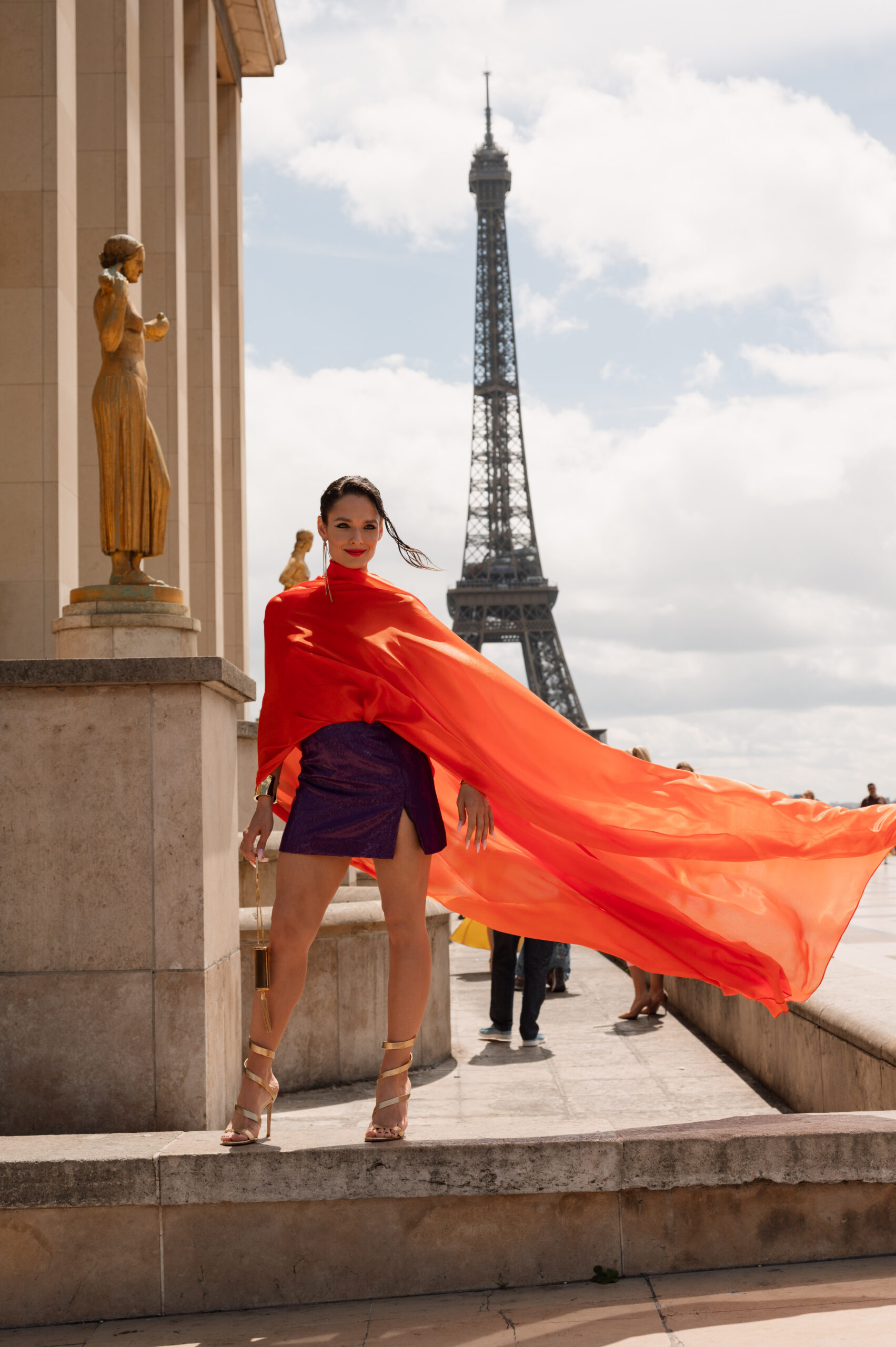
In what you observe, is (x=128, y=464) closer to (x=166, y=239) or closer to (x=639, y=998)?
(x=639, y=998)

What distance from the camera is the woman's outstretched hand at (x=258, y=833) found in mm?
3660

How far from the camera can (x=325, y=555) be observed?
3729mm

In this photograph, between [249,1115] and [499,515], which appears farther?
[499,515]

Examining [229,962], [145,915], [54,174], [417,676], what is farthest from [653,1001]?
[54,174]

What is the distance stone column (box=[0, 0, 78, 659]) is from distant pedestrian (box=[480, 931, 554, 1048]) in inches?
218

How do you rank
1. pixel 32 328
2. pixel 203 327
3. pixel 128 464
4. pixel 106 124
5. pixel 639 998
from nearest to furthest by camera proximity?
pixel 639 998 < pixel 128 464 < pixel 32 328 < pixel 106 124 < pixel 203 327

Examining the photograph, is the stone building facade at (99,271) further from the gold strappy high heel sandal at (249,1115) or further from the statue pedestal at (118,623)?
the gold strappy high heel sandal at (249,1115)

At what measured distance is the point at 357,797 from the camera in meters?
3.57

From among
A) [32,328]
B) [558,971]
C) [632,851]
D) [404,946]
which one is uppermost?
[32,328]

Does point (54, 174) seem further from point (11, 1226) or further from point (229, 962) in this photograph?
point (11, 1226)

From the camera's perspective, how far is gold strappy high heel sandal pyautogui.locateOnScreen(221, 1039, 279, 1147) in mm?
3477

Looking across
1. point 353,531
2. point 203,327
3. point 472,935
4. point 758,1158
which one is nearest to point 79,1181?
point 758,1158

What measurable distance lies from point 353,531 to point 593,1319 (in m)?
2.21

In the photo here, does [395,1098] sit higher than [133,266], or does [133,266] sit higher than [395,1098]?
[133,266]
